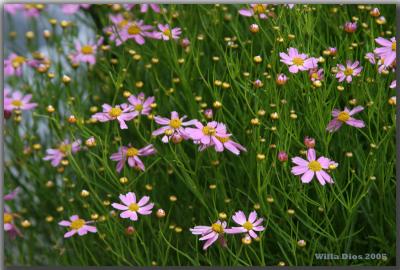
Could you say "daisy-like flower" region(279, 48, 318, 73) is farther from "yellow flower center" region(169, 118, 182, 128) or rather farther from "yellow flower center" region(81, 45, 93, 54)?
"yellow flower center" region(81, 45, 93, 54)

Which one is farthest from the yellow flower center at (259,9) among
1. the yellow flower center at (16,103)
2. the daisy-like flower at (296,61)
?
the yellow flower center at (16,103)

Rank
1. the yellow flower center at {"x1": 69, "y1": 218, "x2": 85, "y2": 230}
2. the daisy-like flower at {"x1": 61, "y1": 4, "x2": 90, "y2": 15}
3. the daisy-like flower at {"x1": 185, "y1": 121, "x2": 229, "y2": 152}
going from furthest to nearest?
1. the daisy-like flower at {"x1": 61, "y1": 4, "x2": 90, "y2": 15}
2. the yellow flower center at {"x1": 69, "y1": 218, "x2": 85, "y2": 230}
3. the daisy-like flower at {"x1": 185, "y1": 121, "x2": 229, "y2": 152}

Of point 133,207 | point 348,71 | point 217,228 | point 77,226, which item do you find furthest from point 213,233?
point 348,71

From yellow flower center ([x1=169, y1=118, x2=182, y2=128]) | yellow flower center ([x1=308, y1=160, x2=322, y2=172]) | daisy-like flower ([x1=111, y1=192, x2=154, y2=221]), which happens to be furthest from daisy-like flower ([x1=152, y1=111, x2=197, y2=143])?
yellow flower center ([x1=308, y1=160, x2=322, y2=172])

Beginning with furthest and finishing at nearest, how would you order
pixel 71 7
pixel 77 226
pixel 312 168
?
pixel 71 7
pixel 77 226
pixel 312 168

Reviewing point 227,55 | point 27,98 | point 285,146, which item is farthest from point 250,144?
point 27,98

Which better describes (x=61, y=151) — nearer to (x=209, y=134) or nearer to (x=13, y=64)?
(x=13, y=64)
